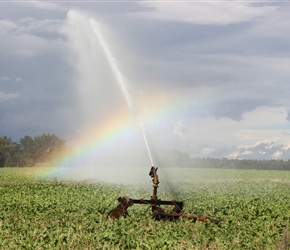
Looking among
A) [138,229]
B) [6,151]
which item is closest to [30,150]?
[6,151]

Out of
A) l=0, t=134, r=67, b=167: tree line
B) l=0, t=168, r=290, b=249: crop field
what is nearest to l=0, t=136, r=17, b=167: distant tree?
l=0, t=134, r=67, b=167: tree line

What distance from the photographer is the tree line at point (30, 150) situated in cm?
12656

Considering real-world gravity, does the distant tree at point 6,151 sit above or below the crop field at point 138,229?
above

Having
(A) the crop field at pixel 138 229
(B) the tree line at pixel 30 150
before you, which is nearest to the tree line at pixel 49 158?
(B) the tree line at pixel 30 150

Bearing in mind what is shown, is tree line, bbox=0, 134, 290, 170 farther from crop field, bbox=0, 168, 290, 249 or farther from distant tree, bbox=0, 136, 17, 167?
crop field, bbox=0, 168, 290, 249

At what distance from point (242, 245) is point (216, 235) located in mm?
1259

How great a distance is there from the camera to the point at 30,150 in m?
143

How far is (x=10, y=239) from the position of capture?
16.0m

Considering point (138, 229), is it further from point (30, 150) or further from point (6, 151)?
point (30, 150)

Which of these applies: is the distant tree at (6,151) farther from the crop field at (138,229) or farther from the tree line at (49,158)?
the crop field at (138,229)

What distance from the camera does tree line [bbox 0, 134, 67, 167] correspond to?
12656 centimetres

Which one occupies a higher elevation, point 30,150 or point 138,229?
point 30,150

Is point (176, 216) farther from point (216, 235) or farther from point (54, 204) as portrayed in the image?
point (54, 204)

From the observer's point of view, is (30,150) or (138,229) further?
(30,150)
